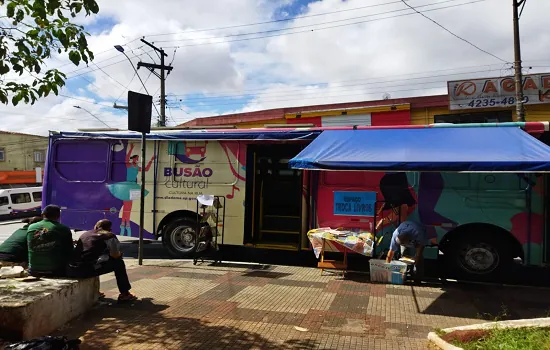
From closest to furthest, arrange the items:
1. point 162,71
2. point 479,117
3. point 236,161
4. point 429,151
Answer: point 429,151 → point 236,161 → point 479,117 → point 162,71

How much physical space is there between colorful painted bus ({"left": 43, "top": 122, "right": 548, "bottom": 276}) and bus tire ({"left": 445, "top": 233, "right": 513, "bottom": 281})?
0.02 metres

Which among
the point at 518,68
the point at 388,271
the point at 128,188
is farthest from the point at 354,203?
the point at 518,68

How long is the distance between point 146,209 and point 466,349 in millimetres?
7203

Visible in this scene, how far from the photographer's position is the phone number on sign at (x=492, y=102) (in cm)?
1638

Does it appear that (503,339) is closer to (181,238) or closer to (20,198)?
(181,238)

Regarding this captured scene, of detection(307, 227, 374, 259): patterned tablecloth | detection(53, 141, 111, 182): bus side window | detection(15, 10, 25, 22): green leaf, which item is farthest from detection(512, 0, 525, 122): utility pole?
detection(15, 10, 25, 22): green leaf

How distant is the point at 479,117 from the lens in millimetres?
17188

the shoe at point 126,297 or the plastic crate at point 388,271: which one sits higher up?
the plastic crate at point 388,271

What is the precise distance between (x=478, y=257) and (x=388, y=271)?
1.70 meters

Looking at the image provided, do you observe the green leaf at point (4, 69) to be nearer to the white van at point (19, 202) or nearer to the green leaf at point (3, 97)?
the green leaf at point (3, 97)

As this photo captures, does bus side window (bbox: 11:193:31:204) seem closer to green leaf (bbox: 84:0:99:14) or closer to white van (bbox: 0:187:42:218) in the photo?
white van (bbox: 0:187:42:218)

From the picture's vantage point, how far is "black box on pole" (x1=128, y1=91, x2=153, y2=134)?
7.96 metres

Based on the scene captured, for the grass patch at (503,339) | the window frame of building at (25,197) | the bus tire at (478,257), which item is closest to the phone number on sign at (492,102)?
the bus tire at (478,257)

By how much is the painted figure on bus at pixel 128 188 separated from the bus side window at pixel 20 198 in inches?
809
